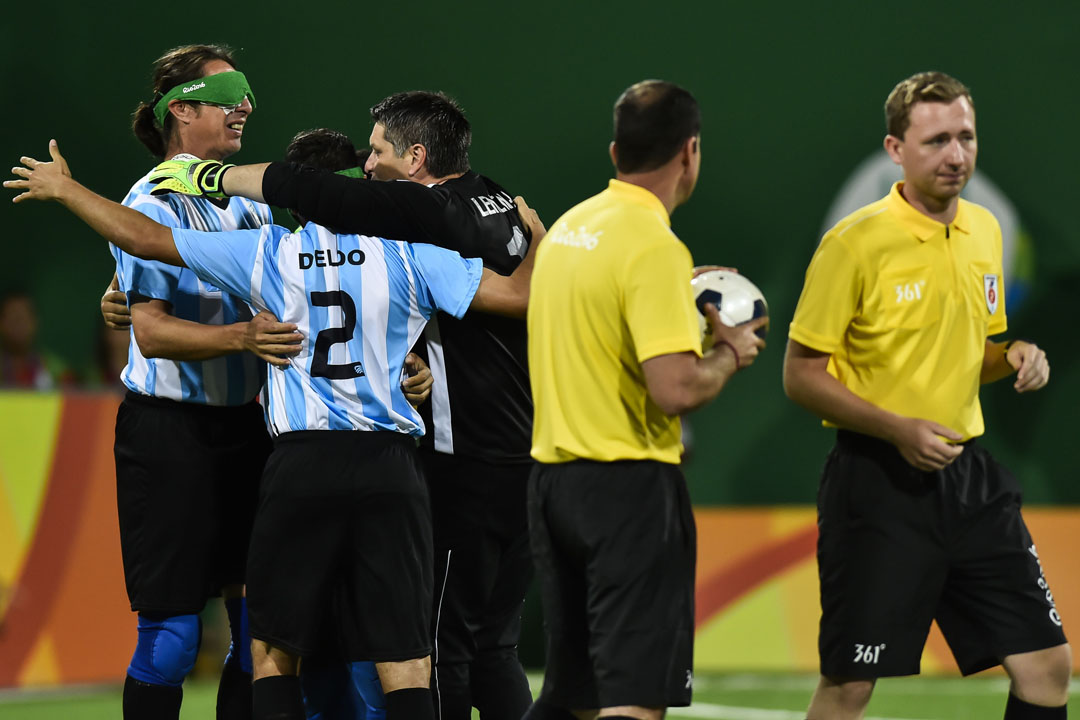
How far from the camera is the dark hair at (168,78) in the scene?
5.09m

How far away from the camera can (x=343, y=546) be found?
4.36 m

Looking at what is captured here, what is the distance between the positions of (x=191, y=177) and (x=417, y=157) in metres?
0.72

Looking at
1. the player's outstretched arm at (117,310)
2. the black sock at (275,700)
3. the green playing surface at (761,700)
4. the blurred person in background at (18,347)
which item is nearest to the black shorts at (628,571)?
the black sock at (275,700)

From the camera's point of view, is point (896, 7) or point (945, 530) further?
point (896, 7)

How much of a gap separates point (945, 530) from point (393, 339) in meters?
1.76

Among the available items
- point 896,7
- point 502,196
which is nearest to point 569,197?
point 896,7

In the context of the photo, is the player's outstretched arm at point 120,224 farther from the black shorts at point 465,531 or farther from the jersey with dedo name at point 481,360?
the black shorts at point 465,531

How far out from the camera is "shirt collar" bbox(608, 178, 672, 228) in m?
3.80

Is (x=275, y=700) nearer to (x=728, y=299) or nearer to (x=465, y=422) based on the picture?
(x=465, y=422)

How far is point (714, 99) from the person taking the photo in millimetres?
10461

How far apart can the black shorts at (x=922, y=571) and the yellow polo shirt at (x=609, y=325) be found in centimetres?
86

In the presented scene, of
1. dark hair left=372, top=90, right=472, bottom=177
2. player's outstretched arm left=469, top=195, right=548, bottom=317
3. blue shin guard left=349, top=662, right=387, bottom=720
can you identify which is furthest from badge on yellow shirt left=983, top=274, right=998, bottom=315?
blue shin guard left=349, top=662, right=387, bottom=720

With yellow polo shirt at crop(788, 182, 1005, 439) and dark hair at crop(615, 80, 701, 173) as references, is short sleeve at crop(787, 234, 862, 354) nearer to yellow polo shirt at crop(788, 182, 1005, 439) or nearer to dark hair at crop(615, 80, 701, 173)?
yellow polo shirt at crop(788, 182, 1005, 439)

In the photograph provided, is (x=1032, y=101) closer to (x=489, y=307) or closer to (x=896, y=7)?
(x=896, y=7)
